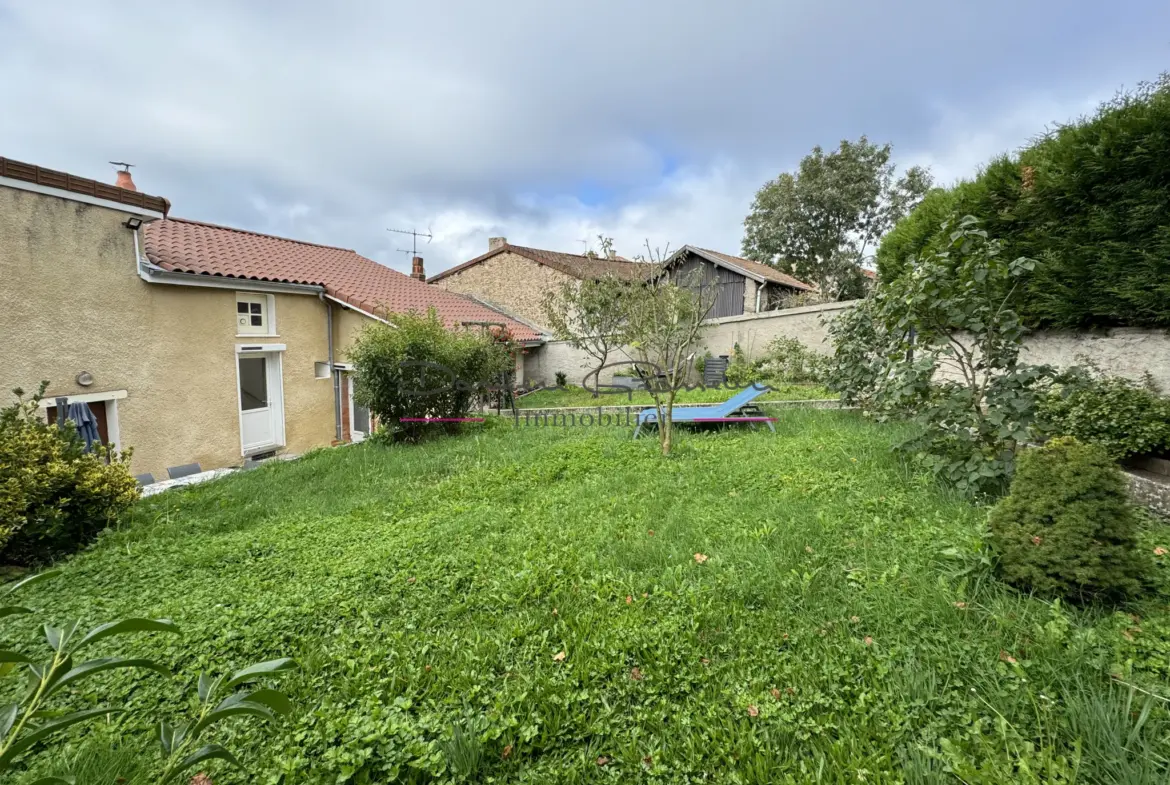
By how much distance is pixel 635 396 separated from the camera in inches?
534

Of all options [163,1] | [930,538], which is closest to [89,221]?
[163,1]

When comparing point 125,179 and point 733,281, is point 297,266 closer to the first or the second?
point 125,179

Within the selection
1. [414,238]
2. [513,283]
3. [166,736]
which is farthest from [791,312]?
[414,238]

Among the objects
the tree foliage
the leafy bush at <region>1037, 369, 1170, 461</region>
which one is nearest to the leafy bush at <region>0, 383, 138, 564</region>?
the tree foliage

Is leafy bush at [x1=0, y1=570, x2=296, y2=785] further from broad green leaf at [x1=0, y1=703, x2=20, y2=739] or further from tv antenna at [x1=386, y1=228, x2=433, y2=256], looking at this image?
tv antenna at [x1=386, y1=228, x2=433, y2=256]

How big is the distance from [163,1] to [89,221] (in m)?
4.20

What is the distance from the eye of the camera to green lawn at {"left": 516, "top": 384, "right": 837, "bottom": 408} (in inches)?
418

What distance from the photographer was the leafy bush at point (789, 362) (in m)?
12.5

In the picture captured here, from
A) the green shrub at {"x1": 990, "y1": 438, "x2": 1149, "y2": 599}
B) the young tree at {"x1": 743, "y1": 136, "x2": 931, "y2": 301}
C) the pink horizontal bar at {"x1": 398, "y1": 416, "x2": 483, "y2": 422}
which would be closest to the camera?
the green shrub at {"x1": 990, "y1": 438, "x2": 1149, "y2": 599}

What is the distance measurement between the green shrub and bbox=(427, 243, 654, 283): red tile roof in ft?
34.2

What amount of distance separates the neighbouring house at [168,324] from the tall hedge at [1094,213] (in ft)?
33.6

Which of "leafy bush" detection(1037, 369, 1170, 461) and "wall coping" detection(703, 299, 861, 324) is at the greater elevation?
"wall coping" detection(703, 299, 861, 324)

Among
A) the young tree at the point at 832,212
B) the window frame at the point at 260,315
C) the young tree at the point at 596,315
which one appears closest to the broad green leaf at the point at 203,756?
the window frame at the point at 260,315

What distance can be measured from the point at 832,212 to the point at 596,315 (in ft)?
51.4
